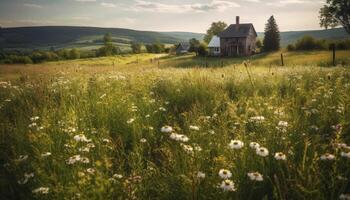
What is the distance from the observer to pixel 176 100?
719 centimetres

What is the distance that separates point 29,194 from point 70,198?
0.91 meters

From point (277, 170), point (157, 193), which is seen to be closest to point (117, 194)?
point (157, 193)

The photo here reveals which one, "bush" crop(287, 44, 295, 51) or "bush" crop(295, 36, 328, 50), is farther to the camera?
"bush" crop(287, 44, 295, 51)

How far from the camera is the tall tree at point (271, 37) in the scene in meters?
65.0

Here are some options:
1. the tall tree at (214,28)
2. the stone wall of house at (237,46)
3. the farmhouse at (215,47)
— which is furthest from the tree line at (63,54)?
the stone wall of house at (237,46)

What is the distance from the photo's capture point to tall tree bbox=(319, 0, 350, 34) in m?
52.9

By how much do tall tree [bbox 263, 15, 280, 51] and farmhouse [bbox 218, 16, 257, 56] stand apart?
14.0 feet

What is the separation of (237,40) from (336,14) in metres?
21.5

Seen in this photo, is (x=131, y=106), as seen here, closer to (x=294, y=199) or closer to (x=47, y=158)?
(x=47, y=158)

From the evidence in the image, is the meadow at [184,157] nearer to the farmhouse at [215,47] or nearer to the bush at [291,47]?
the bush at [291,47]

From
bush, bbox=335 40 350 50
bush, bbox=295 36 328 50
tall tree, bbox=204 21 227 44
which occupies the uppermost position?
tall tree, bbox=204 21 227 44

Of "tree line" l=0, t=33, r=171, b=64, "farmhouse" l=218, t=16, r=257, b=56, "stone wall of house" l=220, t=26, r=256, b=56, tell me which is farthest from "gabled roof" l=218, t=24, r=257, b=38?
"tree line" l=0, t=33, r=171, b=64

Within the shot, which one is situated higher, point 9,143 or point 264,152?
point 264,152

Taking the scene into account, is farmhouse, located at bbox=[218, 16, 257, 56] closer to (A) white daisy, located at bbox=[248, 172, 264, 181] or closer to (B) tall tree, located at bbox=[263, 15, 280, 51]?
(B) tall tree, located at bbox=[263, 15, 280, 51]
